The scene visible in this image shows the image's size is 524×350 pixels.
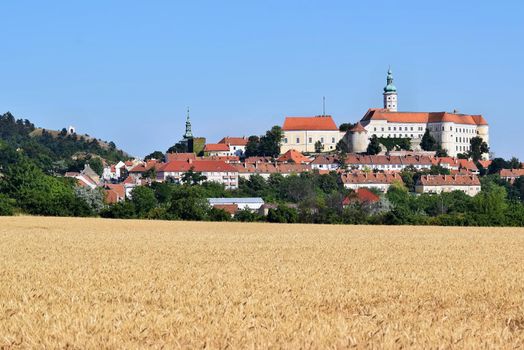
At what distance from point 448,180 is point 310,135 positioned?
157 feet

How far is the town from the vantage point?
154625 millimetres

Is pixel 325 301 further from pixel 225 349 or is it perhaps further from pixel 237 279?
pixel 225 349

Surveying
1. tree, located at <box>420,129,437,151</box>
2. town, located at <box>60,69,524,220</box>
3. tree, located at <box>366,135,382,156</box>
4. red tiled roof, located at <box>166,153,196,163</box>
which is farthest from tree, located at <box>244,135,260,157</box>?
tree, located at <box>420,129,437,151</box>

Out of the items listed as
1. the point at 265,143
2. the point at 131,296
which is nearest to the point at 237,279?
the point at 131,296

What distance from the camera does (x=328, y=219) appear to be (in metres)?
60.0

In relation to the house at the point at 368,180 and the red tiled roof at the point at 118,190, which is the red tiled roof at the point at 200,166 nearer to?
the house at the point at 368,180

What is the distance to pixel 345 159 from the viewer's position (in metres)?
174

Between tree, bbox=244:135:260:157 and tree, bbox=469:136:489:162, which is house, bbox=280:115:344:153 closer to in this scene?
tree, bbox=244:135:260:157

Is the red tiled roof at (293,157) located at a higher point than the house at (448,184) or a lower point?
higher

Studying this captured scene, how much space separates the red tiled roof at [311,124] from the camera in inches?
7721

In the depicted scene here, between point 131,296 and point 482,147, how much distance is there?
18836 cm

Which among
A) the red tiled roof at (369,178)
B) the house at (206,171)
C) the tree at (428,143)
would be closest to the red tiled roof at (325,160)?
the red tiled roof at (369,178)

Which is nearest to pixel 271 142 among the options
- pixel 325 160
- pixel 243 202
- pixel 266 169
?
pixel 325 160

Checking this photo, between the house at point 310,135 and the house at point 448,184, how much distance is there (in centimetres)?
4314
